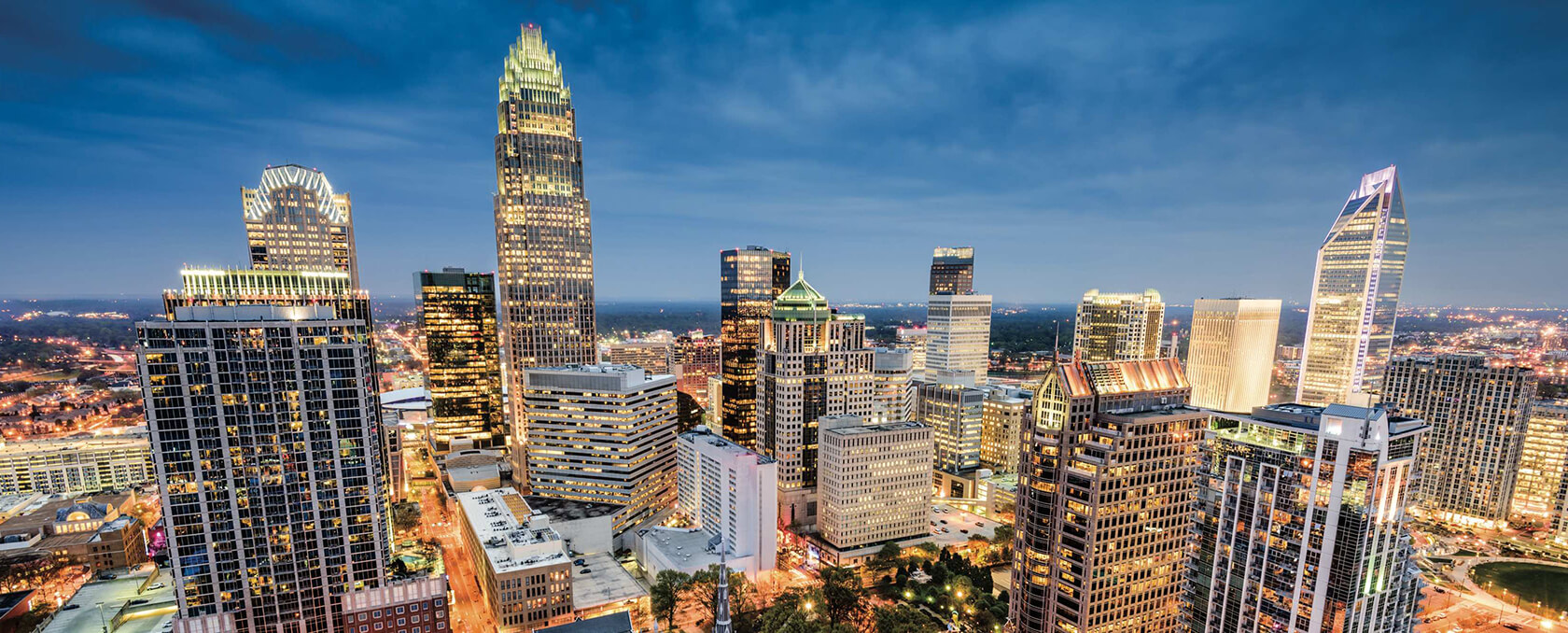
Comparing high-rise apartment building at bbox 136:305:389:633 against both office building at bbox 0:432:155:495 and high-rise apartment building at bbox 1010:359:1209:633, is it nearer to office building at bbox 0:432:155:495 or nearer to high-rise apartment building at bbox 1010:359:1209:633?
high-rise apartment building at bbox 1010:359:1209:633

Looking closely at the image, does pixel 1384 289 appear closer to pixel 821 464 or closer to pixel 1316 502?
pixel 1316 502

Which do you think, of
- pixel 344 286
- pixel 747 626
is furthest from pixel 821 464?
pixel 344 286

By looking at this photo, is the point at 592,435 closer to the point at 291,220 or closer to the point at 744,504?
the point at 744,504

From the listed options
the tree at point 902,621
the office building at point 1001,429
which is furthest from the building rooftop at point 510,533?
the office building at point 1001,429

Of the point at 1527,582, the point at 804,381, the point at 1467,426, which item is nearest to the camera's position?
the point at 1527,582

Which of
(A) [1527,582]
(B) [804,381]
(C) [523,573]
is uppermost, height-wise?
(B) [804,381]

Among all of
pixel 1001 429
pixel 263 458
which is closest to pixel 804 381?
pixel 1001 429

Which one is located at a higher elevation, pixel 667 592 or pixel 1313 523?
pixel 1313 523
